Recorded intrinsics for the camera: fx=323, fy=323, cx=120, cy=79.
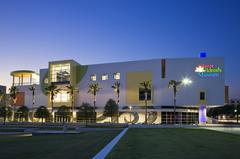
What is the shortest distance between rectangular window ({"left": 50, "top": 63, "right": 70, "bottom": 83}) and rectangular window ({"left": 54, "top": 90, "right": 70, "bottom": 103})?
4346 millimetres

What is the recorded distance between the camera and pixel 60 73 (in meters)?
119

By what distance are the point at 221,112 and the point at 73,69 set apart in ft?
255

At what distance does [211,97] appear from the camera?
99125mm

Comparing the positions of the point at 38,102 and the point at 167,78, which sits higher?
the point at 167,78

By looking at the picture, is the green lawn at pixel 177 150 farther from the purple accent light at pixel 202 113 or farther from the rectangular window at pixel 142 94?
the rectangular window at pixel 142 94

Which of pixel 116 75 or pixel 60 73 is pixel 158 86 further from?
pixel 60 73

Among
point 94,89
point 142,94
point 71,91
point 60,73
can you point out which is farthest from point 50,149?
point 60,73

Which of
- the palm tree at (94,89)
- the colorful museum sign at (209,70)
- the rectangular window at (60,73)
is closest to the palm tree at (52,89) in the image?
the rectangular window at (60,73)

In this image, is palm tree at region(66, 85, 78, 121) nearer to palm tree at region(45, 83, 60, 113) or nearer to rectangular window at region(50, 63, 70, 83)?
palm tree at region(45, 83, 60, 113)

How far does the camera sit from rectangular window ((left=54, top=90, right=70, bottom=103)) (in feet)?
382

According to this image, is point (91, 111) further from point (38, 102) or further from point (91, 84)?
point (38, 102)

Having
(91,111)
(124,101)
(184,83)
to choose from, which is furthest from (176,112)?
(91,111)

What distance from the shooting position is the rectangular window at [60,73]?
116688 millimetres

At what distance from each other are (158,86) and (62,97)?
120 feet
